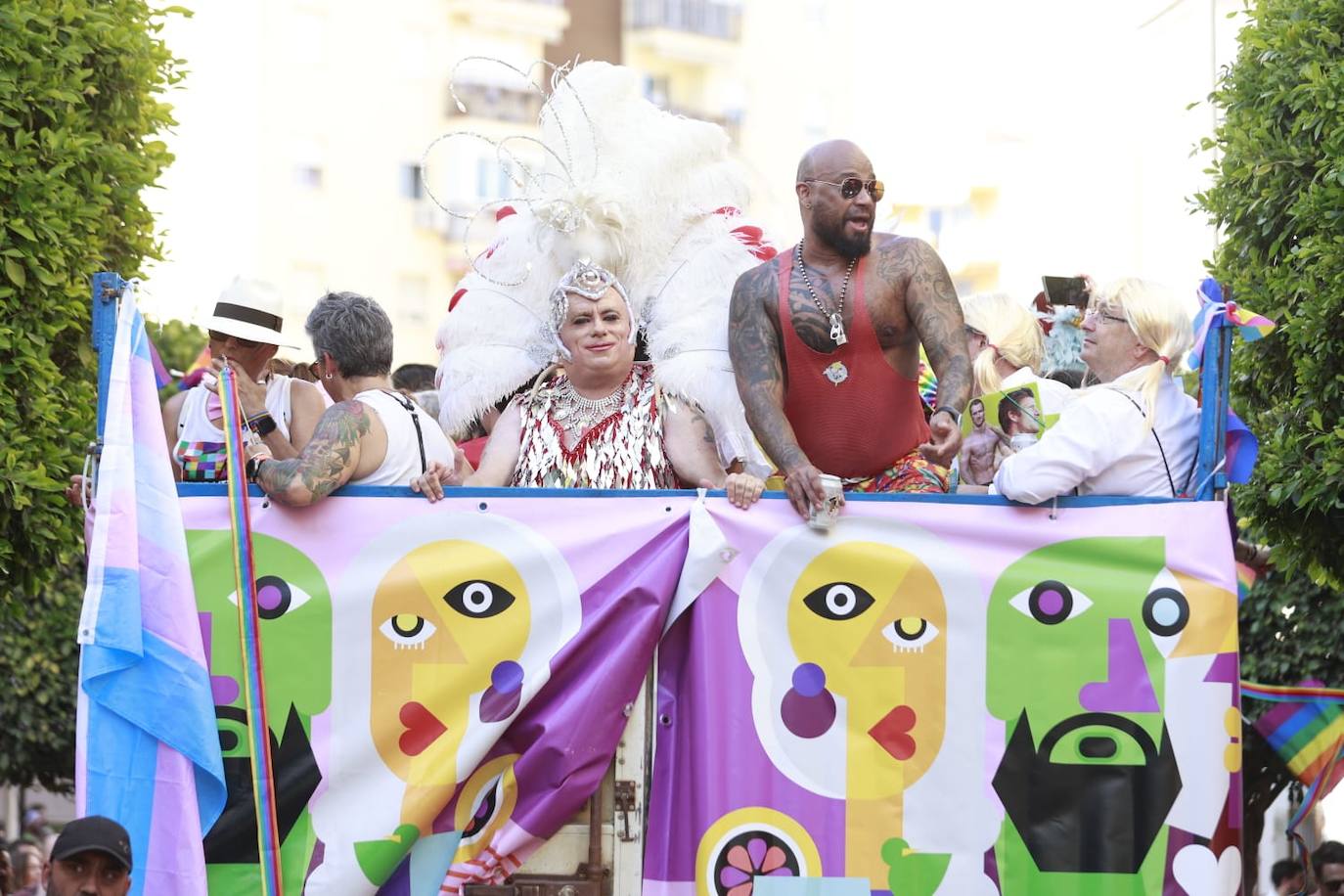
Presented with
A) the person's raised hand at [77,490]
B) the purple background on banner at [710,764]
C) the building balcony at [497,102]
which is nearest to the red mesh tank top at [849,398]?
the purple background on banner at [710,764]

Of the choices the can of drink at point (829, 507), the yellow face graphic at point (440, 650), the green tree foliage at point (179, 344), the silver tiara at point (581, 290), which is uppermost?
the green tree foliage at point (179, 344)

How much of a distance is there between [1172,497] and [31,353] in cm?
362

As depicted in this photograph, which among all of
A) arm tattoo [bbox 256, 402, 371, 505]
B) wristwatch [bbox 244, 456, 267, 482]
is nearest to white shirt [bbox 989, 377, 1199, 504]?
arm tattoo [bbox 256, 402, 371, 505]

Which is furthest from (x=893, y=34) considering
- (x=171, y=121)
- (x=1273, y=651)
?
(x=171, y=121)

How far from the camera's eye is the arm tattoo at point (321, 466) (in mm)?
5613

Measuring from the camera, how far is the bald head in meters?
6.07

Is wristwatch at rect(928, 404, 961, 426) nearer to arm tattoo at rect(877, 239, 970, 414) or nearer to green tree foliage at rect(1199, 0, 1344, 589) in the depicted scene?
arm tattoo at rect(877, 239, 970, 414)

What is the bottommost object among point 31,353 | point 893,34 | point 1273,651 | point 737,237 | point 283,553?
point 1273,651

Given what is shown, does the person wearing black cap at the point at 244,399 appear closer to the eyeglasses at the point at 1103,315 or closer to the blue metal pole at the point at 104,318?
the blue metal pole at the point at 104,318

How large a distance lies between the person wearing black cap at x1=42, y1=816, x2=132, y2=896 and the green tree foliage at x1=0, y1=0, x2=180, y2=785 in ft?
5.46

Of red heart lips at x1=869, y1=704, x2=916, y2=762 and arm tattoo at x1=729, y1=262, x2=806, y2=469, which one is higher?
arm tattoo at x1=729, y1=262, x2=806, y2=469

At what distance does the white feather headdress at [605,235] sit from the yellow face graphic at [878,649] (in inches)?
46.9

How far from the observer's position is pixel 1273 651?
36.1ft

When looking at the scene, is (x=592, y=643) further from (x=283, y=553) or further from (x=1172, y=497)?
(x=1172, y=497)
